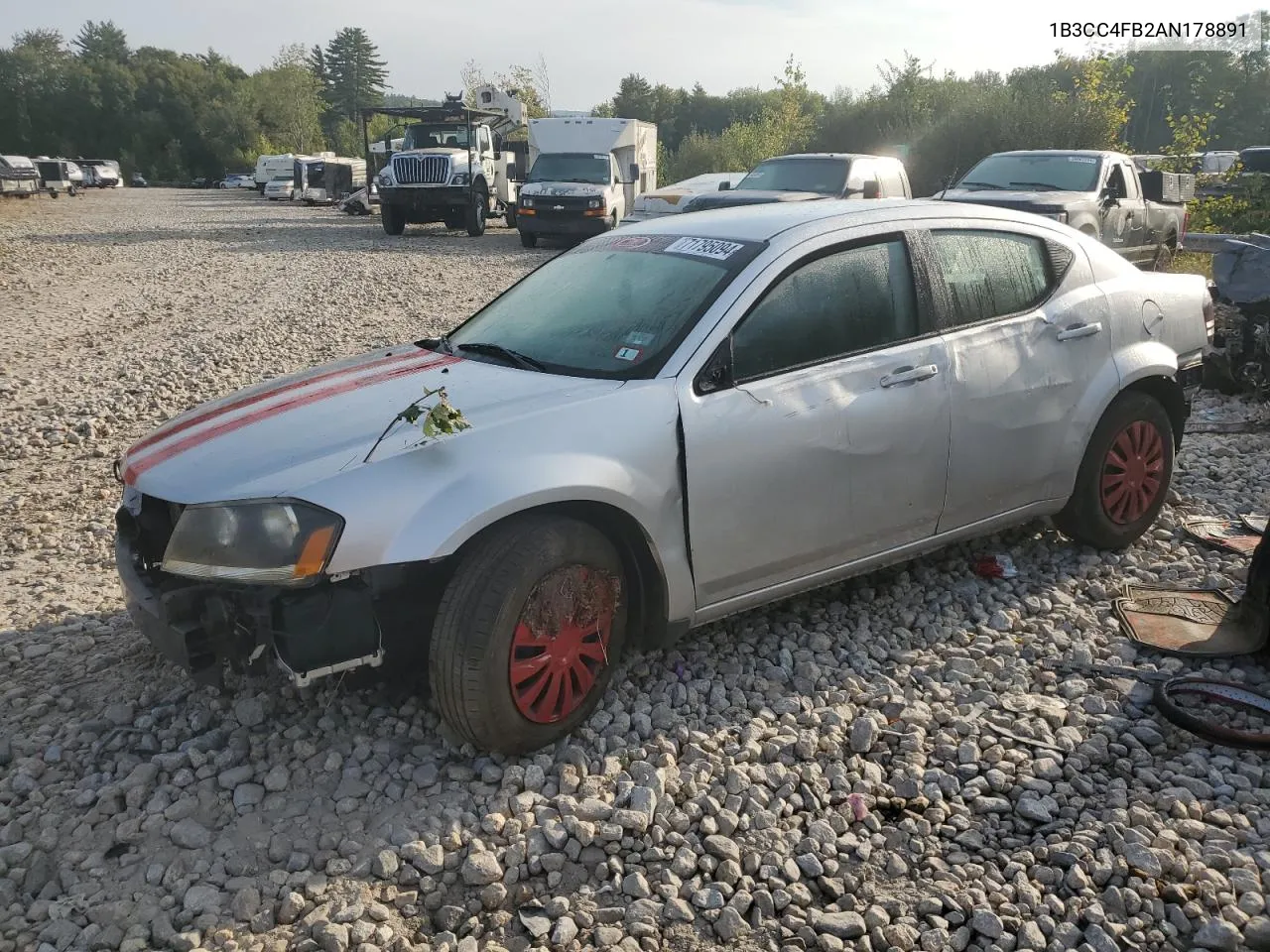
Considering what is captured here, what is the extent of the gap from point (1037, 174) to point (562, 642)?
488 inches

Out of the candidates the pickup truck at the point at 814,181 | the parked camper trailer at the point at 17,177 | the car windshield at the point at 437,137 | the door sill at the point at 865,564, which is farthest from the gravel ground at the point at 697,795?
the parked camper trailer at the point at 17,177

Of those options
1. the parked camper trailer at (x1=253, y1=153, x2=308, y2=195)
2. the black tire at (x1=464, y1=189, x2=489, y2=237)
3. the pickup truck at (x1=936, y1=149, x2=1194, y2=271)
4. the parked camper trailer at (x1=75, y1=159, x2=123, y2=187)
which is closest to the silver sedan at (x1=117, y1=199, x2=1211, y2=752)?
the pickup truck at (x1=936, y1=149, x2=1194, y2=271)

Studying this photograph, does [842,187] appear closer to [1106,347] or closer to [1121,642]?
[1106,347]

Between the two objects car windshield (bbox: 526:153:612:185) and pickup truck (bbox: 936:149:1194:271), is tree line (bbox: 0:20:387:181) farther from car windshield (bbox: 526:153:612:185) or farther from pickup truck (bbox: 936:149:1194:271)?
pickup truck (bbox: 936:149:1194:271)

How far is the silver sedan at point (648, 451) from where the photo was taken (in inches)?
118

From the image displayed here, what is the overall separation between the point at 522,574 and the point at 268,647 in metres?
0.76

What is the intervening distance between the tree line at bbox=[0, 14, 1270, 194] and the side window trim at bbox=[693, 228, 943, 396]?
14292 millimetres

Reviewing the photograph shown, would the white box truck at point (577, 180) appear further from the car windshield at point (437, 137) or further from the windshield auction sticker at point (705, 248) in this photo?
the windshield auction sticker at point (705, 248)

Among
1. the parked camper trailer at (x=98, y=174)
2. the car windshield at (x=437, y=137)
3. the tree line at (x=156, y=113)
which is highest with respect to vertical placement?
the tree line at (x=156, y=113)

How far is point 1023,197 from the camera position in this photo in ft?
40.8

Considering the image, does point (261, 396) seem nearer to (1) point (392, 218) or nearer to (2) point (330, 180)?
(1) point (392, 218)

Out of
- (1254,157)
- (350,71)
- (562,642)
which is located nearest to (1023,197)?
(562,642)

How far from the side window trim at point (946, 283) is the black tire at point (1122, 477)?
63cm

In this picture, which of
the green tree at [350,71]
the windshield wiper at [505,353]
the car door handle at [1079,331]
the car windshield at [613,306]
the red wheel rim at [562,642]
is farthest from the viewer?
the green tree at [350,71]
